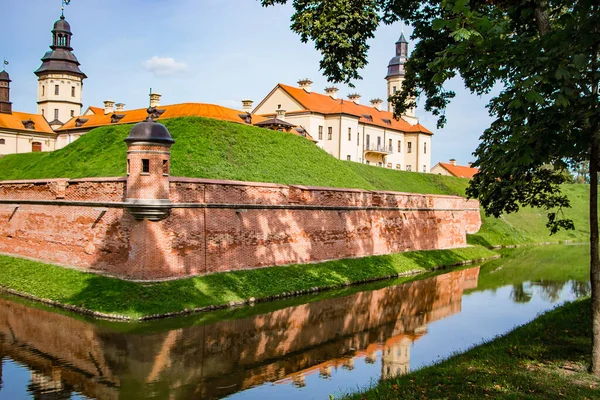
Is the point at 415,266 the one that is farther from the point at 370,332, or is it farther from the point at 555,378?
the point at 555,378

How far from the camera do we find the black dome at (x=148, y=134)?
46.3ft

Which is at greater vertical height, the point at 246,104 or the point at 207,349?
the point at 246,104

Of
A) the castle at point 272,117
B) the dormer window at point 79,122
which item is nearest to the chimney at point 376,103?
the castle at point 272,117

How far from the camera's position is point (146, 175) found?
1408 centimetres

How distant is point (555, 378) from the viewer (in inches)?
277

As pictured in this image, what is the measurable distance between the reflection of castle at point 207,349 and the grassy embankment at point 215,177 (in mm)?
1190

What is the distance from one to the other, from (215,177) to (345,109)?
30.6 meters

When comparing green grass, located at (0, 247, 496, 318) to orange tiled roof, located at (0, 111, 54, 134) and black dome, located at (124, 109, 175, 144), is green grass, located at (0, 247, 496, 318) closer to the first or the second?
black dome, located at (124, 109, 175, 144)

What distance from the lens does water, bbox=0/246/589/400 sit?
8.99 m

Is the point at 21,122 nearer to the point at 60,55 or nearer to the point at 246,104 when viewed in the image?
the point at 60,55

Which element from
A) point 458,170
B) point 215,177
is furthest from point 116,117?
point 458,170

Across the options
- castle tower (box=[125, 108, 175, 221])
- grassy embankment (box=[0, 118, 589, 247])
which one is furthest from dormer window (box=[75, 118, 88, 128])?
castle tower (box=[125, 108, 175, 221])

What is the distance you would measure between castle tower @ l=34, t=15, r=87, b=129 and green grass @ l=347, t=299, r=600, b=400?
5804 centimetres

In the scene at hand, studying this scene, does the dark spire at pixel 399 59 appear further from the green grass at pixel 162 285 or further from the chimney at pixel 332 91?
the green grass at pixel 162 285
